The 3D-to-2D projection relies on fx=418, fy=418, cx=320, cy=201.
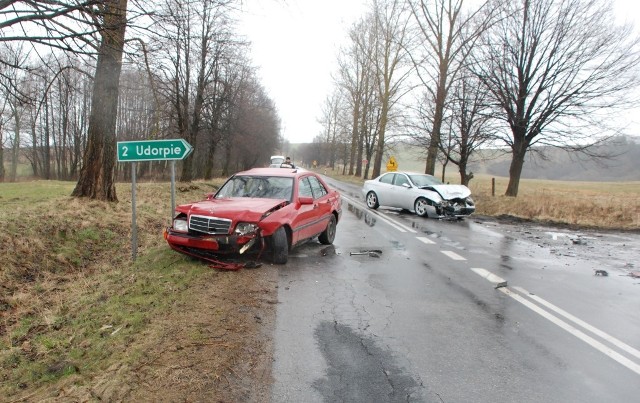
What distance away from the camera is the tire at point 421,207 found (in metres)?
14.7

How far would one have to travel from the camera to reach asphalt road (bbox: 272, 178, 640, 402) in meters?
3.23

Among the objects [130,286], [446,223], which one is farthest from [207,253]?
[446,223]

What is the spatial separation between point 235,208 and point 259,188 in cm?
122

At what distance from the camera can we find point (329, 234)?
8977mm

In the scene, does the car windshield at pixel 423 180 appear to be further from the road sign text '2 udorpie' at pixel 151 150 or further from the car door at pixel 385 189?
the road sign text '2 udorpie' at pixel 151 150

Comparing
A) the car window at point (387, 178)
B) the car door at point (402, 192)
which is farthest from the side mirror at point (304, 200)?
the car window at point (387, 178)

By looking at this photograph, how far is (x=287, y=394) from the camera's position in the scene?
119 inches

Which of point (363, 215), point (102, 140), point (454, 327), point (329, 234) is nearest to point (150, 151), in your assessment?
point (329, 234)

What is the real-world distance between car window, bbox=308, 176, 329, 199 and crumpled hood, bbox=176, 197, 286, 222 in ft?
5.00

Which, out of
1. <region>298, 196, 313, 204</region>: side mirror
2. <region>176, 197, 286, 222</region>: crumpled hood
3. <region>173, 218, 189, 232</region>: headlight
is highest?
<region>298, 196, 313, 204</region>: side mirror

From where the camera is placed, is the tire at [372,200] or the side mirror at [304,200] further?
the tire at [372,200]

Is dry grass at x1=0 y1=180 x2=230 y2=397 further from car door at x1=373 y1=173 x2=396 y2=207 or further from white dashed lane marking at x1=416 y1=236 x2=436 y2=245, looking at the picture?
car door at x1=373 y1=173 x2=396 y2=207

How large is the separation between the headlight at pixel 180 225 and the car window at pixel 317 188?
8.96 ft

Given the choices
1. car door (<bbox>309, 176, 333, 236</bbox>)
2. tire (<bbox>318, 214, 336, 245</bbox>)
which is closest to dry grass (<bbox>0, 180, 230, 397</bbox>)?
car door (<bbox>309, 176, 333, 236</bbox>)
